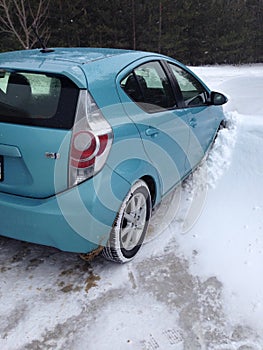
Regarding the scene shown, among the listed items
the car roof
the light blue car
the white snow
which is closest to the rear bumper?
the light blue car

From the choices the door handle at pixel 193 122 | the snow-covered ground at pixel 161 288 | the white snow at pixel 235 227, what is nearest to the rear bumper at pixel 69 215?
the snow-covered ground at pixel 161 288

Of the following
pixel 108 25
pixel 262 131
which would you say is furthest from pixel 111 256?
pixel 108 25

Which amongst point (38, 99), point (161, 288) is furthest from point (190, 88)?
point (161, 288)

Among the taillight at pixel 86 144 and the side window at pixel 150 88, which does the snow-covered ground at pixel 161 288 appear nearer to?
the taillight at pixel 86 144

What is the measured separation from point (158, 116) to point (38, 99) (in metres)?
0.98

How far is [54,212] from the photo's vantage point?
6.74 feet

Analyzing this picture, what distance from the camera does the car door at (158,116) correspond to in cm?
251

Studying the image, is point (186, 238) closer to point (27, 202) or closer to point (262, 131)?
point (27, 202)

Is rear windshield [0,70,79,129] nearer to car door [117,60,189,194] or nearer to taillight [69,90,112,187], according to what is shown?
taillight [69,90,112,187]

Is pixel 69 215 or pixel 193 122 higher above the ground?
pixel 193 122

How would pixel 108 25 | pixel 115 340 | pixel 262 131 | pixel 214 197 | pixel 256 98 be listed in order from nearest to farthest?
1. pixel 115 340
2. pixel 214 197
3. pixel 262 131
4. pixel 256 98
5. pixel 108 25

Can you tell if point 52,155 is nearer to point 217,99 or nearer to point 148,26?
point 217,99

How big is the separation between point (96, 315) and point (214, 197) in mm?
1746

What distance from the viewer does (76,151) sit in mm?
2021
